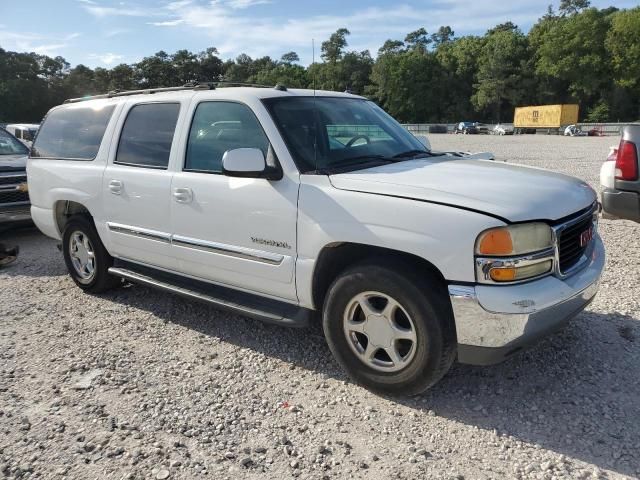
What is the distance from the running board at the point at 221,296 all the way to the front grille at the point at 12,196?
364 cm

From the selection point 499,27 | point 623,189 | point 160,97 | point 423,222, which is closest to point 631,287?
point 623,189

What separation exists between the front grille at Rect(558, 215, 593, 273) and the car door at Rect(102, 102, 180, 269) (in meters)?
2.82

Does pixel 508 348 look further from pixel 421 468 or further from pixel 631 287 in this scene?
pixel 631 287

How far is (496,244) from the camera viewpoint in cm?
277

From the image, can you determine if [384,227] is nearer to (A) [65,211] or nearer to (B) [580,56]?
(A) [65,211]

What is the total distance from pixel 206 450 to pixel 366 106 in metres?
3.08

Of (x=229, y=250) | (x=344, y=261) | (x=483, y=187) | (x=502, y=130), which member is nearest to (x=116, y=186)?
(x=229, y=250)

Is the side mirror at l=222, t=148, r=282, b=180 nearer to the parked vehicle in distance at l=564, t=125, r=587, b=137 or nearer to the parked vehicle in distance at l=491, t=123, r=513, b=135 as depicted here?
the parked vehicle in distance at l=564, t=125, r=587, b=137

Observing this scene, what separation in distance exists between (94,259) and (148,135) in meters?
1.47

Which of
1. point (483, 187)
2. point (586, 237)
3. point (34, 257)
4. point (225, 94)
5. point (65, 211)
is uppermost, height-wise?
point (225, 94)

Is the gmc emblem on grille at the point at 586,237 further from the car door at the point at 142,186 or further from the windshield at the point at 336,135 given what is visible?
the car door at the point at 142,186

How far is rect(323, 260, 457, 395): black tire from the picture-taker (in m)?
2.95

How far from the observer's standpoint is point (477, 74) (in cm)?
8894

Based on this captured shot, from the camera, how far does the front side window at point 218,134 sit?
378 centimetres
